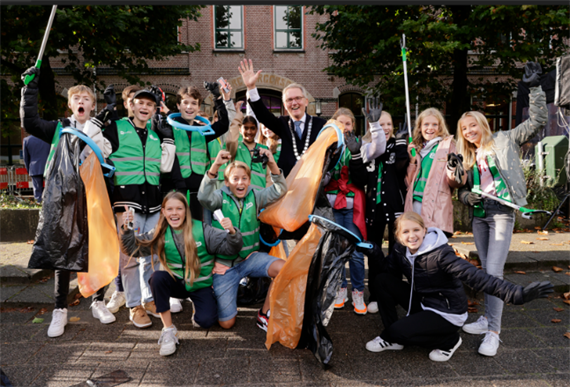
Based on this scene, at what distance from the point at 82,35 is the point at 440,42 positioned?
8.01 meters

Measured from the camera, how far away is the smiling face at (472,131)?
135 inches

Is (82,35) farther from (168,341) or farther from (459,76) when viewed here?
(459,76)

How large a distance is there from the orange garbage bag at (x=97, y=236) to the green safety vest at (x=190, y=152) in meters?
0.75

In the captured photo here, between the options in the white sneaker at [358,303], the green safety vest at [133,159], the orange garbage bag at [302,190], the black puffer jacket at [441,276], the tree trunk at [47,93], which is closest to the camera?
the black puffer jacket at [441,276]

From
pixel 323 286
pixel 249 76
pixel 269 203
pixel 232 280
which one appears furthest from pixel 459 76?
pixel 323 286

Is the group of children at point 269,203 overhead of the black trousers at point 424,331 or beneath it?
overhead

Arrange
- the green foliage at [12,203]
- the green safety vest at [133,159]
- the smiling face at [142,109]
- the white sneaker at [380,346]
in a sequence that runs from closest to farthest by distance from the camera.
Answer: the white sneaker at [380,346], the green safety vest at [133,159], the smiling face at [142,109], the green foliage at [12,203]

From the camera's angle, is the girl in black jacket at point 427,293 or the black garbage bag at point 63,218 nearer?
the girl in black jacket at point 427,293

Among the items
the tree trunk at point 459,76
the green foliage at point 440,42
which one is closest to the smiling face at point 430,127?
the green foliage at point 440,42

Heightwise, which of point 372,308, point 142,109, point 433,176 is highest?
point 142,109

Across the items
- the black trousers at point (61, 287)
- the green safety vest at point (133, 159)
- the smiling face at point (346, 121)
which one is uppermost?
the smiling face at point (346, 121)

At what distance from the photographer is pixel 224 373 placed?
280cm

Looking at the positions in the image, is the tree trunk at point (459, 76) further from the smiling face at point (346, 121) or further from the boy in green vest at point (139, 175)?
the boy in green vest at point (139, 175)

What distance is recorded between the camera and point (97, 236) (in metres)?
3.43
